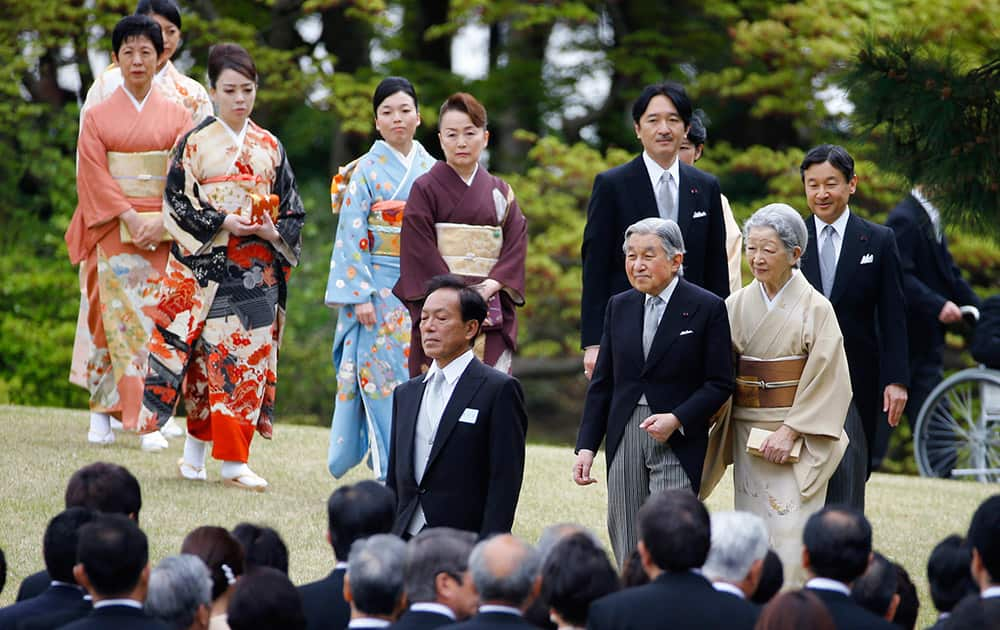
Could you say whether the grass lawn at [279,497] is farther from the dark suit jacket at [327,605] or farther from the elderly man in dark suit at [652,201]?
the dark suit jacket at [327,605]

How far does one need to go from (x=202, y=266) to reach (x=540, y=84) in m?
8.55

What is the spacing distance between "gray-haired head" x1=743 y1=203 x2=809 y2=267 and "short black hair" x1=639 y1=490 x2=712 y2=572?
6.32 feet

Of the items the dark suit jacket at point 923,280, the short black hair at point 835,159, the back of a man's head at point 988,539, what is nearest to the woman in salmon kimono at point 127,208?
the short black hair at point 835,159

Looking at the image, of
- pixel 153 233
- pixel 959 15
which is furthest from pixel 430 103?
pixel 153 233

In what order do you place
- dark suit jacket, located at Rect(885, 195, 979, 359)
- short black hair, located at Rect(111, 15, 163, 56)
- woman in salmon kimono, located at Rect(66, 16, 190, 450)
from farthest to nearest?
dark suit jacket, located at Rect(885, 195, 979, 359) → woman in salmon kimono, located at Rect(66, 16, 190, 450) → short black hair, located at Rect(111, 15, 163, 56)

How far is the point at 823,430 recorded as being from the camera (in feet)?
17.1

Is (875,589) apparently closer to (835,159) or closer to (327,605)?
(327,605)

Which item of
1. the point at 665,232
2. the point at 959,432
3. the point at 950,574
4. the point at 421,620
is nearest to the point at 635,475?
the point at 665,232

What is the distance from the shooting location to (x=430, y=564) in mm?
3574

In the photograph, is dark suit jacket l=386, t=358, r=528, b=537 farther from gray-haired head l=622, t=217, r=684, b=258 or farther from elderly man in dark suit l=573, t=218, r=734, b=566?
gray-haired head l=622, t=217, r=684, b=258

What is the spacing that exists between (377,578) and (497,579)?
30cm

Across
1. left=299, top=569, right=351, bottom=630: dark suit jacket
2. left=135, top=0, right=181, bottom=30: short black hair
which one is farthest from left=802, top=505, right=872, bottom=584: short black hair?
left=135, top=0, right=181, bottom=30: short black hair

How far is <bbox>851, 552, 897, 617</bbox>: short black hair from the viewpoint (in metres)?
3.74

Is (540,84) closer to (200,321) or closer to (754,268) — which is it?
(200,321)
